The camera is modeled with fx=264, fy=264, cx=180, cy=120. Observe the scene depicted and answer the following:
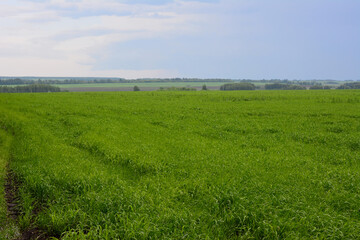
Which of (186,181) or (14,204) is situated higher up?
(186,181)

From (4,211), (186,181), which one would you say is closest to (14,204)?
(4,211)

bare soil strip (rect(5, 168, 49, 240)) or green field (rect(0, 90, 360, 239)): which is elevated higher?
green field (rect(0, 90, 360, 239))

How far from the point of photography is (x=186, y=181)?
951 cm

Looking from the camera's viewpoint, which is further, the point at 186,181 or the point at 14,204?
the point at 186,181

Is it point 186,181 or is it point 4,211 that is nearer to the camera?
point 4,211

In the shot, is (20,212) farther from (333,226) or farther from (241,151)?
(241,151)

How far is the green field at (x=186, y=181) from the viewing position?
6773 mm

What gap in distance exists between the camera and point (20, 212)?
25.7 feet

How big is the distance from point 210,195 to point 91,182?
4126 millimetres

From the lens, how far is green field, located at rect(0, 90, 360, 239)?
677 centimetres

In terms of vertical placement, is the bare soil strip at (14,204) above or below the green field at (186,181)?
below

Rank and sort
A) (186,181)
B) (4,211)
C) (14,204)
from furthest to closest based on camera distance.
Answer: (186,181)
(14,204)
(4,211)

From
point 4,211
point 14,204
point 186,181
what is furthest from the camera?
point 186,181

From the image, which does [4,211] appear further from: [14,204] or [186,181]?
[186,181]
